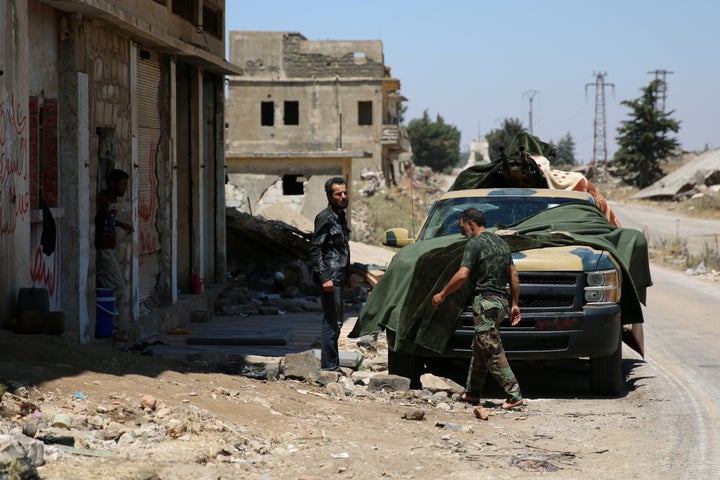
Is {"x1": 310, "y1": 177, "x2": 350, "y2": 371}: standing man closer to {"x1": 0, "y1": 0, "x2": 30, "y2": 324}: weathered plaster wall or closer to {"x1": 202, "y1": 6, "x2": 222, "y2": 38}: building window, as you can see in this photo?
{"x1": 0, "y1": 0, "x2": 30, "y2": 324}: weathered plaster wall

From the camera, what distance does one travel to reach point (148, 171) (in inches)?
589

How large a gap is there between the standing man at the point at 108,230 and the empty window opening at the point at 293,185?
2905 cm

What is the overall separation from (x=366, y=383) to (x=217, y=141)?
9604 millimetres

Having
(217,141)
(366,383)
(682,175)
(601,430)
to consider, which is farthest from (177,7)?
(682,175)

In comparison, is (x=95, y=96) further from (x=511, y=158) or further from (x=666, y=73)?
(x=666, y=73)

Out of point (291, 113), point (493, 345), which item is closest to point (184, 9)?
point (493, 345)

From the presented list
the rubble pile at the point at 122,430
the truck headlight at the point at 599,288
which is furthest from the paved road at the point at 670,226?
the rubble pile at the point at 122,430

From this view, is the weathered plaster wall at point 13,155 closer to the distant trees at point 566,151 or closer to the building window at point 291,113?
the building window at point 291,113

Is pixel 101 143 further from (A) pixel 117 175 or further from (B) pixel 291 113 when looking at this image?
(B) pixel 291 113

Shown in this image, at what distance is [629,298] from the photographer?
10.4 metres

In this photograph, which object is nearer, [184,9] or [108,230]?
[108,230]

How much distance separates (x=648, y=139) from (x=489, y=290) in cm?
6947

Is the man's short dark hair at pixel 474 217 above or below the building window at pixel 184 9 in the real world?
below

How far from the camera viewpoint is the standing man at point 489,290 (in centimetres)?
920
